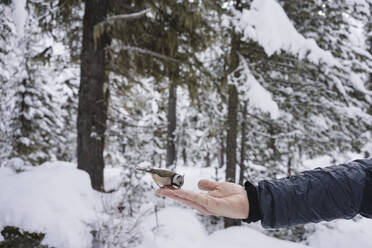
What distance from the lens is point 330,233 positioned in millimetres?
7074

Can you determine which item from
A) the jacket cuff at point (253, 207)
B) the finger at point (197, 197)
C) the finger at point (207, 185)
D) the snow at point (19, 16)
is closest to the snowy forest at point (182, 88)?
the snow at point (19, 16)

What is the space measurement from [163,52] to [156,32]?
0.61 metres

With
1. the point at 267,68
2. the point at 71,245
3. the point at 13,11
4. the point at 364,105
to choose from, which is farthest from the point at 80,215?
the point at 364,105

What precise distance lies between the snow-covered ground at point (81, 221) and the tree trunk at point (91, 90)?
2.07 ft

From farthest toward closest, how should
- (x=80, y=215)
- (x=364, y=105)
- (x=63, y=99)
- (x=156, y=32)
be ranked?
(x=63, y=99) < (x=364, y=105) < (x=156, y=32) < (x=80, y=215)

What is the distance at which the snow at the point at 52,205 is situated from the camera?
3.96 m

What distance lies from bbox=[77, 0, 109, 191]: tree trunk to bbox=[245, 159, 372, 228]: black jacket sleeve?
509 cm

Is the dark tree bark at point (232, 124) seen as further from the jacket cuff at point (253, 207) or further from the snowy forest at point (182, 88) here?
the jacket cuff at point (253, 207)

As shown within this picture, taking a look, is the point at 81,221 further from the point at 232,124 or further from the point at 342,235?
the point at 342,235

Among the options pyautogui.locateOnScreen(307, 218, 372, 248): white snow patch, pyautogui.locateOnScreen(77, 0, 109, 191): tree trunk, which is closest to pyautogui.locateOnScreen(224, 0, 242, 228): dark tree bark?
pyautogui.locateOnScreen(307, 218, 372, 248): white snow patch

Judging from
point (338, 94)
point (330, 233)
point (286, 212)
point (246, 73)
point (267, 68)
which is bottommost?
point (330, 233)

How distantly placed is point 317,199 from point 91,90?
561 centimetres

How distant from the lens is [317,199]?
Result: 4.49 feet

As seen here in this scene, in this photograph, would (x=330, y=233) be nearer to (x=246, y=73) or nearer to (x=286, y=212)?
(x=246, y=73)
